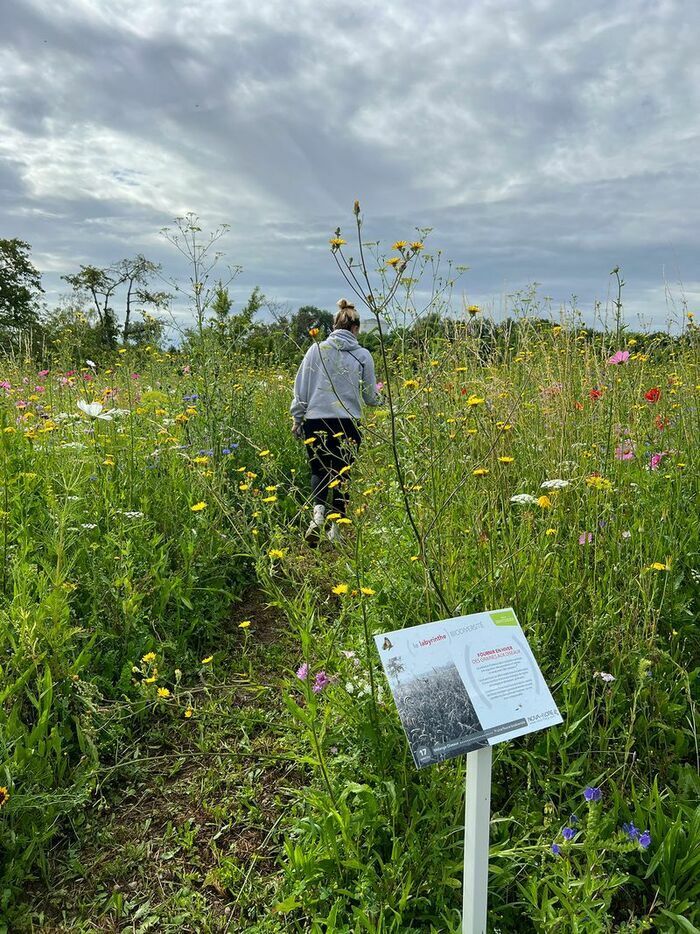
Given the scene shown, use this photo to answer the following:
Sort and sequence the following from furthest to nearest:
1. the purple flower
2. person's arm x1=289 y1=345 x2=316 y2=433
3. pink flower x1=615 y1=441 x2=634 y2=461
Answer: person's arm x1=289 y1=345 x2=316 y2=433 → pink flower x1=615 y1=441 x2=634 y2=461 → the purple flower

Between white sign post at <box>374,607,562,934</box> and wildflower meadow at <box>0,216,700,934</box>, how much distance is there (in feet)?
0.66

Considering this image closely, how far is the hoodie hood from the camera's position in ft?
13.1

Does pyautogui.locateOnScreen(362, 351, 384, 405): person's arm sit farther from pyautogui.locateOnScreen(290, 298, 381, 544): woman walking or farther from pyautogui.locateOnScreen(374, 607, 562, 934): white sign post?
pyautogui.locateOnScreen(374, 607, 562, 934): white sign post

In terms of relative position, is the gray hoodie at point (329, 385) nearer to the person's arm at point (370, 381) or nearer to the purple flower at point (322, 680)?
the person's arm at point (370, 381)

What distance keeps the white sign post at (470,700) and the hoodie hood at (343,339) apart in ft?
9.50

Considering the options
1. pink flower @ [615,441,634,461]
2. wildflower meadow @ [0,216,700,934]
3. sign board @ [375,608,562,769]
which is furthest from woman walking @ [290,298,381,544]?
sign board @ [375,608,562,769]

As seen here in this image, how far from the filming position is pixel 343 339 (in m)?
4.10

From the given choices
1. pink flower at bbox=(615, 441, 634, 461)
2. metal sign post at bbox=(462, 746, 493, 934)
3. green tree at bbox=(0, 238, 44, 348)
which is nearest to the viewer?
metal sign post at bbox=(462, 746, 493, 934)

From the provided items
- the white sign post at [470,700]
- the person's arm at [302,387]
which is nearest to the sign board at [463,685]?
the white sign post at [470,700]

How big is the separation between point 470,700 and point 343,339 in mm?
3184

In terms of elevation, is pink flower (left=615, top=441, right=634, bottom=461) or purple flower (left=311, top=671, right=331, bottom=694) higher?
pink flower (left=615, top=441, right=634, bottom=461)

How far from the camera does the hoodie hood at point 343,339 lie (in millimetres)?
4000

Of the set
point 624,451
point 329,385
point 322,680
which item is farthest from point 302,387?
point 322,680

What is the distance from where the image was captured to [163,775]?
208 cm
